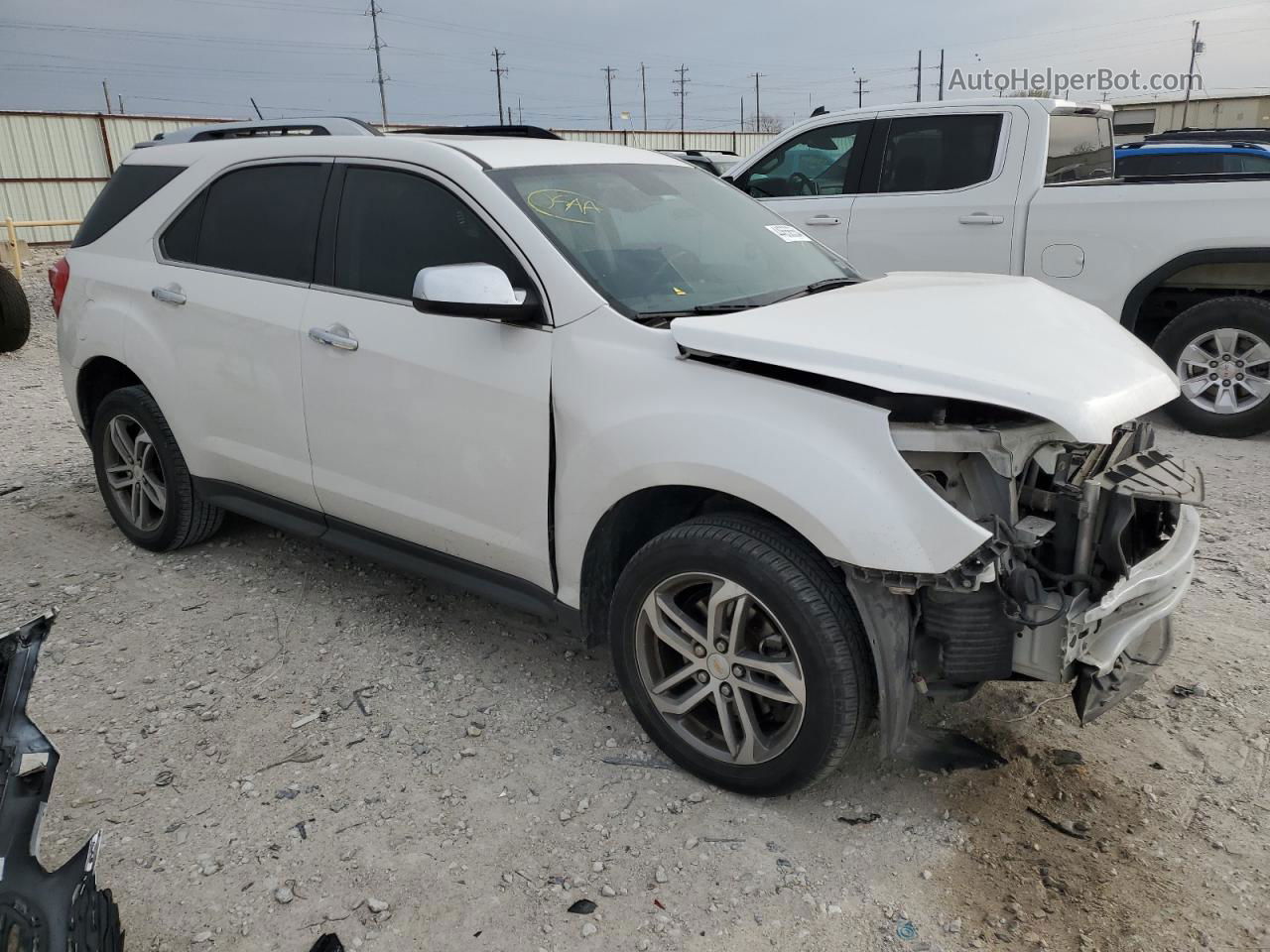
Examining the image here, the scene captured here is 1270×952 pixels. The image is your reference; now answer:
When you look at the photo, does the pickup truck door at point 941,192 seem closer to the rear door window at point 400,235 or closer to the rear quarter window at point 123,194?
the rear door window at point 400,235

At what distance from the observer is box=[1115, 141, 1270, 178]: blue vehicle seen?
31.8 ft

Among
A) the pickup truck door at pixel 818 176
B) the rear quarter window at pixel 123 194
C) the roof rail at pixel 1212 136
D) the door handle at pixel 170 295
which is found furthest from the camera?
the roof rail at pixel 1212 136

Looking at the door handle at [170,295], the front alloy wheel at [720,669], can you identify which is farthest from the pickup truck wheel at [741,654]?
the door handle at [170,295]

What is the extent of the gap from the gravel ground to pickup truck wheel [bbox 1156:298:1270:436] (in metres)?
2.52

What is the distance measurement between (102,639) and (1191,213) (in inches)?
248

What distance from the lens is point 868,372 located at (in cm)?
251

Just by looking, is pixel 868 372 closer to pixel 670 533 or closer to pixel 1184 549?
pixel 670 533

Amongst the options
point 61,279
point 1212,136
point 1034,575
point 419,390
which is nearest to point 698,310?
point 419,390

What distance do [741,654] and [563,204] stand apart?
5.22 ft

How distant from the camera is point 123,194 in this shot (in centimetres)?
459

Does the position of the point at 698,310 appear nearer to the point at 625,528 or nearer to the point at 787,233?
the point at 625,528

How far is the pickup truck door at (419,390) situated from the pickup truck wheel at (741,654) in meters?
0.46

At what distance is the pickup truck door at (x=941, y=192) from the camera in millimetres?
6684

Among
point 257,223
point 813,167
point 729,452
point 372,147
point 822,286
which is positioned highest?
point 372,147
